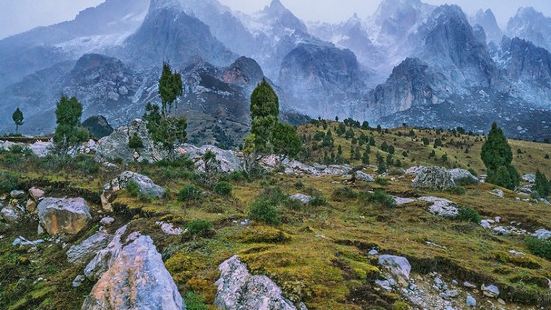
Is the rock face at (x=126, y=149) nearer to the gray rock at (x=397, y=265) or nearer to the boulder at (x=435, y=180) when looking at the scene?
the boulder at (x=435, y=180)

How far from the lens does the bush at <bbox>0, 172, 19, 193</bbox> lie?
33.2 m

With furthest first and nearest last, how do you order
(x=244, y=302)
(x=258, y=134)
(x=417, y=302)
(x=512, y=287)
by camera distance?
(x=258, y=134) < (x=512, y=287) < (x=417, y=302) < (x=244, y=302)

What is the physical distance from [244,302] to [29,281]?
12259mm

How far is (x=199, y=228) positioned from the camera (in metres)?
23.1

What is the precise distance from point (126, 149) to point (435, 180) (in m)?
46.3

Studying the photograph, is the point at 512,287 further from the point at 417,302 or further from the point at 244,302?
the point at 244,302

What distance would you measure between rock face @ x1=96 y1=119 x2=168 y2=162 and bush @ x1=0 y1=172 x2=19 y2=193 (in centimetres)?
2941

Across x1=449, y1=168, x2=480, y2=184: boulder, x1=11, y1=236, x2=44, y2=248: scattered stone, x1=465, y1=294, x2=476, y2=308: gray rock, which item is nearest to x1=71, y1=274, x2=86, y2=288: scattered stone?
x1=11, y1=236, x2=44, y2=248: scattered stone

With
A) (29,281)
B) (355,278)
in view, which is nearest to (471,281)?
(355,278)

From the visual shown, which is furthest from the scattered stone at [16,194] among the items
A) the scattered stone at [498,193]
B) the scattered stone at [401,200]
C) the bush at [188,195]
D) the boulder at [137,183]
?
the scattered stone at [498,193]

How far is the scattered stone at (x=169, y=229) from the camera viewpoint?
2427 centimetres

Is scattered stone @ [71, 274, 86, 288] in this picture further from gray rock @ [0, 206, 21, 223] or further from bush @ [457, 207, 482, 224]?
bush @ [457, 207, 482, 224]

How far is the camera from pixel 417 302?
17906mm

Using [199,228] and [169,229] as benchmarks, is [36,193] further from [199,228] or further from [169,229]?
[199,228]
